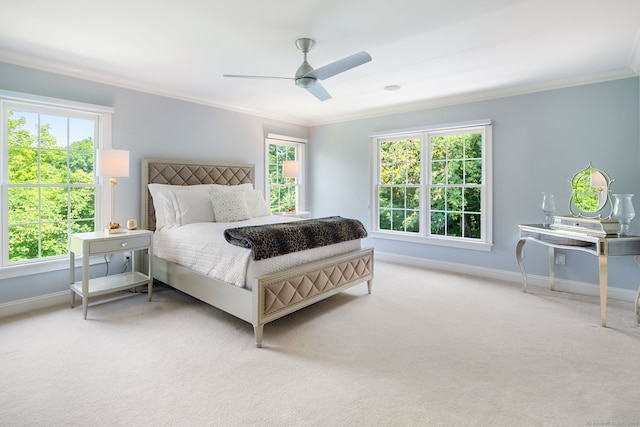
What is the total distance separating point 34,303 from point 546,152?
5725 mm

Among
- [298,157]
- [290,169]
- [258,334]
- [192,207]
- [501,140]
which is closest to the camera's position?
[258,334]

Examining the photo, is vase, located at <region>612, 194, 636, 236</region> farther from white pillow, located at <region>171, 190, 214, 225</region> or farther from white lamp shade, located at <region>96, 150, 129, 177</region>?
white lamp shade, located at <region>96, 150, 129, 177</region>

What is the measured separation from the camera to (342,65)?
254 cm

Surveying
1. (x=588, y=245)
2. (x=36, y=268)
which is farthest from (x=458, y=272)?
(x=36, y=268)

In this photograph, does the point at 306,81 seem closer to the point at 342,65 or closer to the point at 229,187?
the point at 342,65

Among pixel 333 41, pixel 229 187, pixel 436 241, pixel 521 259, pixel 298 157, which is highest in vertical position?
pixel 333 41

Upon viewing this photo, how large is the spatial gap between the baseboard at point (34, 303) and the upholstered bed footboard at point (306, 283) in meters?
2.31

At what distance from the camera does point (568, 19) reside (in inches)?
93.3

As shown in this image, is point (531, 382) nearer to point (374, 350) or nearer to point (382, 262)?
point (374, 350)

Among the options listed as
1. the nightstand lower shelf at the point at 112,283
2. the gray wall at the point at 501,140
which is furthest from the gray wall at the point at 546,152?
the nightstand lower shelf at the point at 112,283

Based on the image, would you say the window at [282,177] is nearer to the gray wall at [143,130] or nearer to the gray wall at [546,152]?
the gray wall at [143,130]

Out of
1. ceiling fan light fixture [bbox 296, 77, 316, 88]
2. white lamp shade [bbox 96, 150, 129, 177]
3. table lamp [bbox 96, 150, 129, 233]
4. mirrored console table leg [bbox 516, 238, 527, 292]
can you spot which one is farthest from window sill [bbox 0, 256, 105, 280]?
mirrored console table leg [bbox 516, 238, 527, 292]

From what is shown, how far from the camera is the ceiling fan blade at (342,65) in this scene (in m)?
2.41

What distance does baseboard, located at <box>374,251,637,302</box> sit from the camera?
349 centimetres
